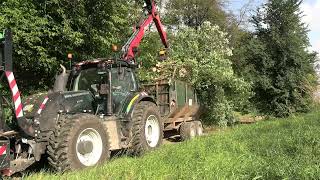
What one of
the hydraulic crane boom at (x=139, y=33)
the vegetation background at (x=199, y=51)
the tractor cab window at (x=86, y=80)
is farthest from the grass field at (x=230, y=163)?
the vegetation background at (x=199, y=51)

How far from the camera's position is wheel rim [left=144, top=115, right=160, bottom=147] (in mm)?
11553

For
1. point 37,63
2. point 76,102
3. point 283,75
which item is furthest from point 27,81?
point 283,75

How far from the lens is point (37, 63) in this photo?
13664mm

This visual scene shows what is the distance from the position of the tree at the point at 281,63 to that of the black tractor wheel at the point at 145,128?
11141 millimetres

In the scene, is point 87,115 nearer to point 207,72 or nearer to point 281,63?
point 207,72

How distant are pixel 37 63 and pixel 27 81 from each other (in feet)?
4.62

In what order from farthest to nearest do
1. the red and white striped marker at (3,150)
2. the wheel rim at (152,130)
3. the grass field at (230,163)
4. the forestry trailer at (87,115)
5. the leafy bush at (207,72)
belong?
the leafy bush at (207,72)
the wheel rim at (152,130)
the forestry trailer at (87,115)
the red and white striped marker at (3,150)
the grass field at (230,163)

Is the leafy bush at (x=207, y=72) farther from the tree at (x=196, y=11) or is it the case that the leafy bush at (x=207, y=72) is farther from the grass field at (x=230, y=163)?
the tree at (x=196, y=11)

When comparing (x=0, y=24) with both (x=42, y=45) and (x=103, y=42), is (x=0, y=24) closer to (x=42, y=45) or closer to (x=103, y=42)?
(x=42, y=45)

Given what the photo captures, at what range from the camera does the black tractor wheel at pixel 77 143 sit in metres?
8.45

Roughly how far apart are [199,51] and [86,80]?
27.7ft

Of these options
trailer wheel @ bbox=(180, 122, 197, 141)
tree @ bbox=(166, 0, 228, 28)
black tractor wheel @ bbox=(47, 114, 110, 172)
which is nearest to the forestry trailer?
black tractor wheel @ bbox=(47, 114, 110, 172)

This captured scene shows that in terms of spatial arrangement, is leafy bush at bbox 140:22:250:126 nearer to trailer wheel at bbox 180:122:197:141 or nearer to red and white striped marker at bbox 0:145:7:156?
trailer wheel at bbox 180:122:197:141

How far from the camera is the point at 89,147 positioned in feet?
30.2
